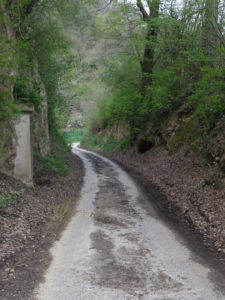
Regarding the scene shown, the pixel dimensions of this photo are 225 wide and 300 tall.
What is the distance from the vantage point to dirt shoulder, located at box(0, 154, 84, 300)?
224 inches

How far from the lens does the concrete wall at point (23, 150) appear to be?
1168cm

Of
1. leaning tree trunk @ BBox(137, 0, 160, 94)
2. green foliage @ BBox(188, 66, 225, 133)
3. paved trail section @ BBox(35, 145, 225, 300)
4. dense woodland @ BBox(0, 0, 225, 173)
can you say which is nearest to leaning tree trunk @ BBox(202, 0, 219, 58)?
dense woodland @ BBox(0, 0, 225, 173)

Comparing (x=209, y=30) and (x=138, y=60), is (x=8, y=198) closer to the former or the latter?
(x=209, y=30)

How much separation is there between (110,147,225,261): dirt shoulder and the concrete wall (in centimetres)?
454

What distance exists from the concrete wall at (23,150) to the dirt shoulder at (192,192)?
179 inches

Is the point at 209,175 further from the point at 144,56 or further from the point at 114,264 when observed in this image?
the point at 144,56

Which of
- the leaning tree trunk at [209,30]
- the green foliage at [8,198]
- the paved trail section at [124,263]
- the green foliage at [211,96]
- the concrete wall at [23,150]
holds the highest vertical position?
the leaning tree trunk at [209,30]

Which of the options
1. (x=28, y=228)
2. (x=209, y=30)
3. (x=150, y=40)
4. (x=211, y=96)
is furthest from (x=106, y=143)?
(x=28, y=228)

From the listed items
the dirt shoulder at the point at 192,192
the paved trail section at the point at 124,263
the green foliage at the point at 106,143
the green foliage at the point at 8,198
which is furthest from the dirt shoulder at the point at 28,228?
the green foliage at the point at 106,143

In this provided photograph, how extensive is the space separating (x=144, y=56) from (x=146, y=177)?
27.7ft

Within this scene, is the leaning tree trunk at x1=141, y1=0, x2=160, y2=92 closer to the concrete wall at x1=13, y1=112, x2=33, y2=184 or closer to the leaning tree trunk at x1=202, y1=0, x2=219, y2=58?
the leaning tree trunk at x1=202, y1=0, x2=219, y2=58

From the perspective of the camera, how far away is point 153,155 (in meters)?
21.4

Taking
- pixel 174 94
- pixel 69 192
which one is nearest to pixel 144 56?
pixel 174 94

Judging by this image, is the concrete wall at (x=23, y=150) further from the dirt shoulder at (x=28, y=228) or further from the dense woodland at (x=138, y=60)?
the dense woodland at (x=138, y=60)
